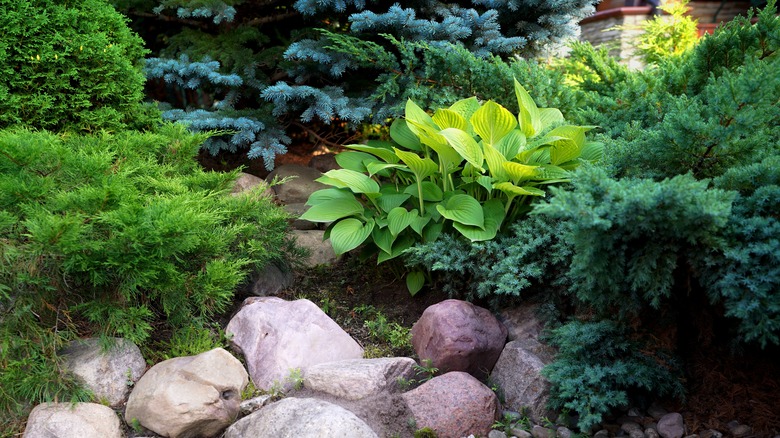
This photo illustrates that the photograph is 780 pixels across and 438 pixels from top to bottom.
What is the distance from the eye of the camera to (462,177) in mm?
3383

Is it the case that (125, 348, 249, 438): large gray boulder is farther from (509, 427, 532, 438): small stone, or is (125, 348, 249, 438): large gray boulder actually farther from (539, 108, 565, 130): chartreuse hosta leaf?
(539, 108, 565, 130): chartreuse hosta leaf

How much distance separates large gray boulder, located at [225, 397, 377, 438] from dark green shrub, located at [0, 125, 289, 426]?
608mm

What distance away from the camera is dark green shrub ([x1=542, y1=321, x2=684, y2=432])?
7.72 feet

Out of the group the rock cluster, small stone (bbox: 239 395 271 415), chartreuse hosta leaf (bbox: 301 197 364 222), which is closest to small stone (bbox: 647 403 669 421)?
the rock cluster

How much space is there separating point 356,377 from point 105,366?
1.11m

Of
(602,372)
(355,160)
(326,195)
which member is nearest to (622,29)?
(355,160)

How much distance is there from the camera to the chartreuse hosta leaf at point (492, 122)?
3.10 m

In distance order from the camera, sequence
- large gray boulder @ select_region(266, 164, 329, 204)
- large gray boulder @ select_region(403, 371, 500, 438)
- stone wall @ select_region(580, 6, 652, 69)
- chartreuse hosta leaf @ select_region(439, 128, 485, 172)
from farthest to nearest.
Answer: stone wall @ select_region(580, 6, 652, 69) < large gray boulder @ select_region(266, 164, 329, 204) < chartreuse hosta leaf @ select_region(439, 128, 485, 172) < large gray boulder @ select_region(403, 371, 500, 438)

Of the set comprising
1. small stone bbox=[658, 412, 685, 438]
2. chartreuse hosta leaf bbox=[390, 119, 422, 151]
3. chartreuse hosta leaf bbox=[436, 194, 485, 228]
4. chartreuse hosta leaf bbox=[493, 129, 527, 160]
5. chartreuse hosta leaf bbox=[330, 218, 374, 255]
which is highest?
chartreuse hosta leaf bbox=[493, 129, 527, 160]

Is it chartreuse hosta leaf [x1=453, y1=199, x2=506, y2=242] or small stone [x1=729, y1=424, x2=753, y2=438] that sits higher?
chartreuse hosta leaf [x1=453, y1=199, x2=506, y2=242]

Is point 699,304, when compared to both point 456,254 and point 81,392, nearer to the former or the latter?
point 456,254

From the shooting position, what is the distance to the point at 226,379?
2.65m

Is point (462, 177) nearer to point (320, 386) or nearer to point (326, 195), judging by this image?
point (326, 195)

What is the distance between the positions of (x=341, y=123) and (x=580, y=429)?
3280 mm
